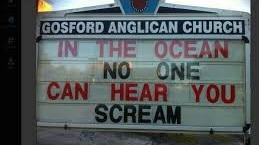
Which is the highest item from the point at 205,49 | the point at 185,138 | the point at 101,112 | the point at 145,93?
the point at 205,49

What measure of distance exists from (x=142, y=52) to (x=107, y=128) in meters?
0.47

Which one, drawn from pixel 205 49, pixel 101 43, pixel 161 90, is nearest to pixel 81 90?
pixel 101 43

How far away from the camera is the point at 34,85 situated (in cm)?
289

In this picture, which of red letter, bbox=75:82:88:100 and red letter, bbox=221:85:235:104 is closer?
red letter, bbox=221:85:235:104

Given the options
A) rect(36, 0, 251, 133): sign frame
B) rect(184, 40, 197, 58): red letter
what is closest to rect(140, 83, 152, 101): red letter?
rect(36, 0, 251, 133): sign frame

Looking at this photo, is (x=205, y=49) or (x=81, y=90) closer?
(x=205, y=49)

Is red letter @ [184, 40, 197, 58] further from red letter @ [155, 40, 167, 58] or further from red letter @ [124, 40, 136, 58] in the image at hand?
red letter @ [124, 40, 136, 58]

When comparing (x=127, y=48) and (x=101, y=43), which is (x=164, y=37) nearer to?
(x=127, y=48)

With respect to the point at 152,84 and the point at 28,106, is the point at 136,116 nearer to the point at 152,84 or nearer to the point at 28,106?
the point at 152,84

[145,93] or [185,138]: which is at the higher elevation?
[145,93]

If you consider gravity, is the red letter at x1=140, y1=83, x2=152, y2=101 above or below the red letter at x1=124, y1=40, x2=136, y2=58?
below

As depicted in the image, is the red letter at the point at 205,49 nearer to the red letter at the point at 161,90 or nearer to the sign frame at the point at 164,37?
the sign frame at the point at 164,37

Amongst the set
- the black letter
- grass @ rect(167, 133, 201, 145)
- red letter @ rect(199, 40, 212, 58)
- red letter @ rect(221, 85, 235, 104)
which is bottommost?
grass @ rect(167, 133, 201, 145)
